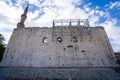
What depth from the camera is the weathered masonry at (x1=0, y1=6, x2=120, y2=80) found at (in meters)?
11.3

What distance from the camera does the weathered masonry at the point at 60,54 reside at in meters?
11.3

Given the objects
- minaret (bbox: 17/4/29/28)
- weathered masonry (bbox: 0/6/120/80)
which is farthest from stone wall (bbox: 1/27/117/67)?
minaret (bbox: 17/4/29/28)

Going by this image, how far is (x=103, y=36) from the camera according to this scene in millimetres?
15297

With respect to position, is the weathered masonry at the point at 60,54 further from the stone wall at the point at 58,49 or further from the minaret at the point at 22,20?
the minaret at the point at 22,20

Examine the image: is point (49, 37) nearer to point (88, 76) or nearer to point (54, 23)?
point (54, 23)

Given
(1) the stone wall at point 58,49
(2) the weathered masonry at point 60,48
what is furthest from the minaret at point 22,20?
(1) the stone wall at point 58,49

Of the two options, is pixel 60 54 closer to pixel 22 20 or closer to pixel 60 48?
pixel 60 48

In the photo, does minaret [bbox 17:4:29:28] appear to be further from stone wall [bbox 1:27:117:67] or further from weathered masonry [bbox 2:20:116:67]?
stone wall [bbox 1:27:117:67]

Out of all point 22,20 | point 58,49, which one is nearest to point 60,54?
point 58,49

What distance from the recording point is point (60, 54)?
14.0 metres

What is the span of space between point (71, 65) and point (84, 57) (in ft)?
6.79

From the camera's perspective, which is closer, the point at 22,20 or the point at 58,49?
the point at 58,49

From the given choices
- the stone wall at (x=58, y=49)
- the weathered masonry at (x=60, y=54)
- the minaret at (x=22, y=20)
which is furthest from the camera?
the minaret at (x=22, y=20)

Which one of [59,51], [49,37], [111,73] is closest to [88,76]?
[111,73]
